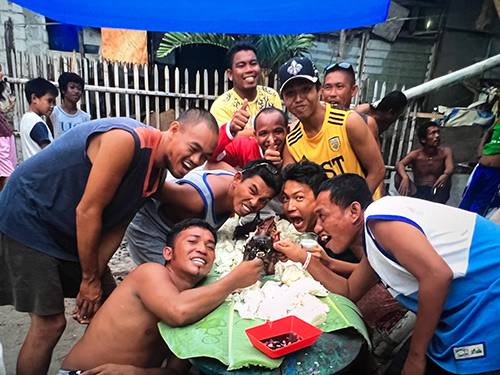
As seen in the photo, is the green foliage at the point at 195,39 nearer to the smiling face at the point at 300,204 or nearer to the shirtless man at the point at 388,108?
the shirtless man at the point at 388,108

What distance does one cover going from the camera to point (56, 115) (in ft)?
16.9

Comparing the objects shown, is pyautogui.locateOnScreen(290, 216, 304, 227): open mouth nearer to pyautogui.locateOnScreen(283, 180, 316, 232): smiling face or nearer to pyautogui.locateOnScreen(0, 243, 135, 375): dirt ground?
pyautogui.locateOnScreen(283, 180, 316, 232): smiling face

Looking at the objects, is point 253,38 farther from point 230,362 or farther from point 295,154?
point 230,362

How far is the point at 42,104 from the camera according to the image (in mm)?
4590

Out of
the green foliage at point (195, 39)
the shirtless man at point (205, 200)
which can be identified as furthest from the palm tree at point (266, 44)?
the shirtless man at point (205, 200)

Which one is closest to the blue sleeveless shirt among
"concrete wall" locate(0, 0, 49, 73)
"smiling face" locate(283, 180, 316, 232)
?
"smiling face" locate(283, 180, 316, 232)

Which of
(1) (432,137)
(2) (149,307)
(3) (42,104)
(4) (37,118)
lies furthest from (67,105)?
(1) (432,137)

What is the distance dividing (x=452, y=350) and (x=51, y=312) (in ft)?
7.40

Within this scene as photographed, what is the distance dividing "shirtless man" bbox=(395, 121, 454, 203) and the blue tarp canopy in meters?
2.01

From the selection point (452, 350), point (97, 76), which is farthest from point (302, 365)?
point (97, 76)

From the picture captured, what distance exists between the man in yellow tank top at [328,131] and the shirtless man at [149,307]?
1.32 meters

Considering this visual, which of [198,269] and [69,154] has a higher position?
[69,154]

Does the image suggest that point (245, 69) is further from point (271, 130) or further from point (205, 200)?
point (205, 200)

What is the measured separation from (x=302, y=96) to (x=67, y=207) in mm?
1910
